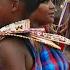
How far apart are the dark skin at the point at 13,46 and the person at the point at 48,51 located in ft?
0.41

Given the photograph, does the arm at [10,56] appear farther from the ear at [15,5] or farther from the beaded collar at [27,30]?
the ear at [15,5]

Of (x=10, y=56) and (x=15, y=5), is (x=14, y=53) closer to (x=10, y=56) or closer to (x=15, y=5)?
(x=10, y=56)

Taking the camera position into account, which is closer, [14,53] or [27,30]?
[14,53]

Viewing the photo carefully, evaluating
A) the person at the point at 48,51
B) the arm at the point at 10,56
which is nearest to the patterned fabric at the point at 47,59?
the person at the point at 48,51

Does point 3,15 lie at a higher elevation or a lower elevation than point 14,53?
higher

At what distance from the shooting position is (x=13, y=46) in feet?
4.16

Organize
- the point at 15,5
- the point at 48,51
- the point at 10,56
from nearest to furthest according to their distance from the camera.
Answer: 1. the point at 10,56
2. the point at 15,5
3. the point at 48,51

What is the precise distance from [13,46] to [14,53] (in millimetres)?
37

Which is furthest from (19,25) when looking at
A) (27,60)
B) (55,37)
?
(55,37)

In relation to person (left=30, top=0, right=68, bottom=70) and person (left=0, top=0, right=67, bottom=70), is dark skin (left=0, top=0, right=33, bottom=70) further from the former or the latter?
person (left=30, top=0, right=68, bottom=70)

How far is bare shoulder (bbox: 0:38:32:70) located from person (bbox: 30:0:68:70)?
0.17m

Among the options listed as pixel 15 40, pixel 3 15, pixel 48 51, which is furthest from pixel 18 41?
pixel 48 51

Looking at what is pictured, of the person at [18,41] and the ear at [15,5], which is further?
the ear at [15,5]

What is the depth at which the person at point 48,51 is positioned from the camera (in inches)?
56.6
